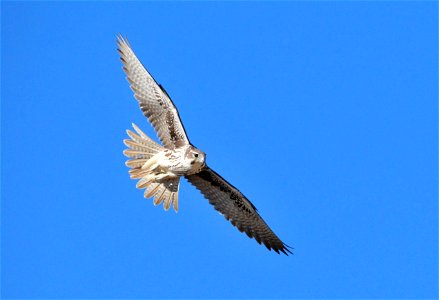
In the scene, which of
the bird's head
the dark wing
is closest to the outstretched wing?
the bird's head

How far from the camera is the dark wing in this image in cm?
1673

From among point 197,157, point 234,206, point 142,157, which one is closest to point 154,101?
point 142,157

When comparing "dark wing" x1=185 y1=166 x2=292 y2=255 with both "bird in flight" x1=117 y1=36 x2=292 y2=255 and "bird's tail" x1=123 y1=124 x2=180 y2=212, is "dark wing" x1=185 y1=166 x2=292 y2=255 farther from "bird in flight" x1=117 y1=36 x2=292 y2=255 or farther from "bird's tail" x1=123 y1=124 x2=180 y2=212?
"bird's tail" x1=123 y1=124 x2=180 y2=212

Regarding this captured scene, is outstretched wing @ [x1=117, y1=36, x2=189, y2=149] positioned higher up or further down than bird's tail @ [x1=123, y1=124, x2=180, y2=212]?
higher up

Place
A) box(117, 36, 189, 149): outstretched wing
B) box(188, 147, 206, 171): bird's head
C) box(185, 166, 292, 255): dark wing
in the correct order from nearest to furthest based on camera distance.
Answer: box(188, 147, 206, 171): bird's head, box(117, 36, 189, 149): outstretched wing, box(185, 166, 292, 255): dark wing

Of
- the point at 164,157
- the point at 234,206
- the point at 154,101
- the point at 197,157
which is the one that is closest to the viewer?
the point at 197,157

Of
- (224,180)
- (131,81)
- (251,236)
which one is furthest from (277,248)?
(131,81)

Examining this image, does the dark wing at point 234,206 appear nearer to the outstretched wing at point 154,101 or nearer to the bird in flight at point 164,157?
the bird in flight at point 164,157

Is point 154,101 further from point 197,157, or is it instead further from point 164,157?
point 197,157

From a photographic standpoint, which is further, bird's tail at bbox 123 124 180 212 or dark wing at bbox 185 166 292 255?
dark wing at bbox 185 166 292 255

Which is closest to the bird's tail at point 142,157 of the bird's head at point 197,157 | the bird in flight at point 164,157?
the bird in flight at point 164,157

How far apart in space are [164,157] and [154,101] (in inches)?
40.5

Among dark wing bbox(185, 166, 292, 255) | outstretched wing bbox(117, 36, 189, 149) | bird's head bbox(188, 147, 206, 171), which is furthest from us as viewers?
dark wing bbox(185, 166, 292, 255)

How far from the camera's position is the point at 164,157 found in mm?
16016
